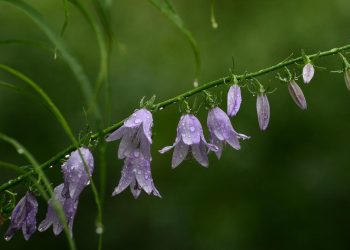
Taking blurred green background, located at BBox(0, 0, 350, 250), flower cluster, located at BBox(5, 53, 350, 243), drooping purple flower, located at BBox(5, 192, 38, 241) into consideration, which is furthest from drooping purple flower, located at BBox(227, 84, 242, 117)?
blurred green background, located at BBox(0, 0, 350, 250)

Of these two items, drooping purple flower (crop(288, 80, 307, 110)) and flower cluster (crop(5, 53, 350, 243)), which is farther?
drooping purple flower (crop(288, 80, 307, 110))

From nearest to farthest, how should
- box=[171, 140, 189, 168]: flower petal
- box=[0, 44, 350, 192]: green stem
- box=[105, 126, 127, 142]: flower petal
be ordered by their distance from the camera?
box=[0, 44, 350, 192]: green stem, box=[105, 126, 127, 142]: flower petal, box=[171, 140, 189, 168]: flower petal

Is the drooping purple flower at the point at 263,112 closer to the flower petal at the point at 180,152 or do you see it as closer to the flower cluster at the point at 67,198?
the flower petal at the point at 180,152

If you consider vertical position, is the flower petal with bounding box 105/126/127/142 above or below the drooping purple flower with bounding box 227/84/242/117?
above

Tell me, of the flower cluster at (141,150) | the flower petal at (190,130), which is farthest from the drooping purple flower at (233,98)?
the flower petal at (190,130)

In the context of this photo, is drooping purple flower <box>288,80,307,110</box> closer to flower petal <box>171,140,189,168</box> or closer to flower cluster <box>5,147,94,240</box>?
flower petal <box>171,140,189,168</box>

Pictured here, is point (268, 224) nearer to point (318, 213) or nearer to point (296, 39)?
point (318, 213)
